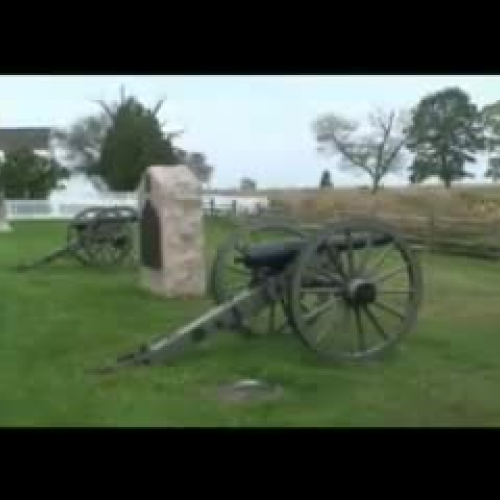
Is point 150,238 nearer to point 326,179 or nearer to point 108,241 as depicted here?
point 108,241

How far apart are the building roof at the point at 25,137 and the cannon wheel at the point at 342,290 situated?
239ft

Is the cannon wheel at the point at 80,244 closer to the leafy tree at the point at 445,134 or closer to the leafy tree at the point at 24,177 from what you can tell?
the leafy tree at the point at 24,177

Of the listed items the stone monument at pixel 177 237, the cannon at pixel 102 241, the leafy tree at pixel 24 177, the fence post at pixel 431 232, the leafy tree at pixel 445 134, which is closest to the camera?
the stone monument at pixel 177 237

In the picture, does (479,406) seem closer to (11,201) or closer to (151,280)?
(151,280)

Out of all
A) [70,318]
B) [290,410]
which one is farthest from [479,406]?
[70,318]

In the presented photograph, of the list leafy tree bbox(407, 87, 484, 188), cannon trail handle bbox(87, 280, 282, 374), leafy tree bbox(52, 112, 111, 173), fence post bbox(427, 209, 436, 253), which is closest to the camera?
cannon trail handle bbox(87, 280, 282, 374)

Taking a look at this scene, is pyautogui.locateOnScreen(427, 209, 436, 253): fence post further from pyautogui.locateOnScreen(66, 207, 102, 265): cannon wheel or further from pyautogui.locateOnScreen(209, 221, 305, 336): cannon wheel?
pyautogui.locateOnScreen(209, 221, 305, 336): cannon wheel

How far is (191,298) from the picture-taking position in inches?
564

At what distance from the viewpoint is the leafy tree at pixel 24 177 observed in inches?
1964

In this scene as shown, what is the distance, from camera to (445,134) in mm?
70000

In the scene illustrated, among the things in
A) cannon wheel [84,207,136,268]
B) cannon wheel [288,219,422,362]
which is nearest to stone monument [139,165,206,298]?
cannon wheel [288,219,422,362]

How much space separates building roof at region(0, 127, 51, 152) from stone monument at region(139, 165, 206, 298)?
67309 mm

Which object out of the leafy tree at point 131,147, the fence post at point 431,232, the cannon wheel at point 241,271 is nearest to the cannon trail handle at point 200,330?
the cannon wheel at point 241,271

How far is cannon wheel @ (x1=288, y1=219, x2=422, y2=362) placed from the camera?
30.2 feet
